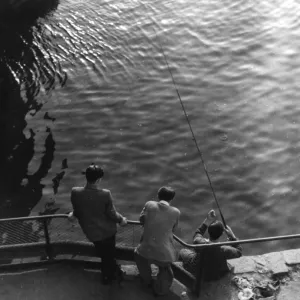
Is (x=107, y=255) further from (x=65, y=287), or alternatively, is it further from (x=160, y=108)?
(x=160, y=108)

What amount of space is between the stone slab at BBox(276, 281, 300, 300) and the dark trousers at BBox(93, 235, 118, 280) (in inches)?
105

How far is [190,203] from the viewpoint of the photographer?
12.2 meters

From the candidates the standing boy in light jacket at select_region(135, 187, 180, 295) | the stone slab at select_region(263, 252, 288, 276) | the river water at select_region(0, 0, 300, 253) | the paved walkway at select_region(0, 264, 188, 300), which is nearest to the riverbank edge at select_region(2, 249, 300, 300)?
the stone slab at select_region(263, 252, 288, 276)

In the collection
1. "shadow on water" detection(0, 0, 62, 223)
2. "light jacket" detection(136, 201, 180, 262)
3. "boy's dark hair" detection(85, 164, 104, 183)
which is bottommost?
"shadow on water" detection(0, 0, 62, 223)

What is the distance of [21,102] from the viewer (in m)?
16.6

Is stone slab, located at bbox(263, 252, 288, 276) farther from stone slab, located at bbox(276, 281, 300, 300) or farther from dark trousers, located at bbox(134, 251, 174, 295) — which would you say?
dark trousers, located at bbox(134, 251, 174, 295)

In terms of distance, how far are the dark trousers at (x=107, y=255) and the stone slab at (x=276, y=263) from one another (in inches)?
104

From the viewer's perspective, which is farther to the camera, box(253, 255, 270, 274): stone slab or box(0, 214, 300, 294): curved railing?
box(253, 255, 270, 274): stone slab

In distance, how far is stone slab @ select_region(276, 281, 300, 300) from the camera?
7.57 m

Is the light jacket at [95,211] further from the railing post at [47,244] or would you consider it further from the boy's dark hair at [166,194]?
the railing post at [47,244]

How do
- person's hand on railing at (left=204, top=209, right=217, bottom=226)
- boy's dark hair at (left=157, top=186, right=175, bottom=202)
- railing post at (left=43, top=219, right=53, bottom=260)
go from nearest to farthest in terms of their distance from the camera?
boy's dark hair at (left=157, top=186, right=175, bottom=202) < person's hand on railing at (left=204, top=209, right=217, bottom=226) < railing post at (left=43, top=219, right=53, bottom=260)

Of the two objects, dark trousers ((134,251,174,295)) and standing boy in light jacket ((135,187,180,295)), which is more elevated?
standing boy in light jacket ((135,187,180,295))

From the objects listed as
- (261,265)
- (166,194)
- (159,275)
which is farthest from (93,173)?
(261,265)

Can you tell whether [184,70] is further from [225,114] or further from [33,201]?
[33,201]
